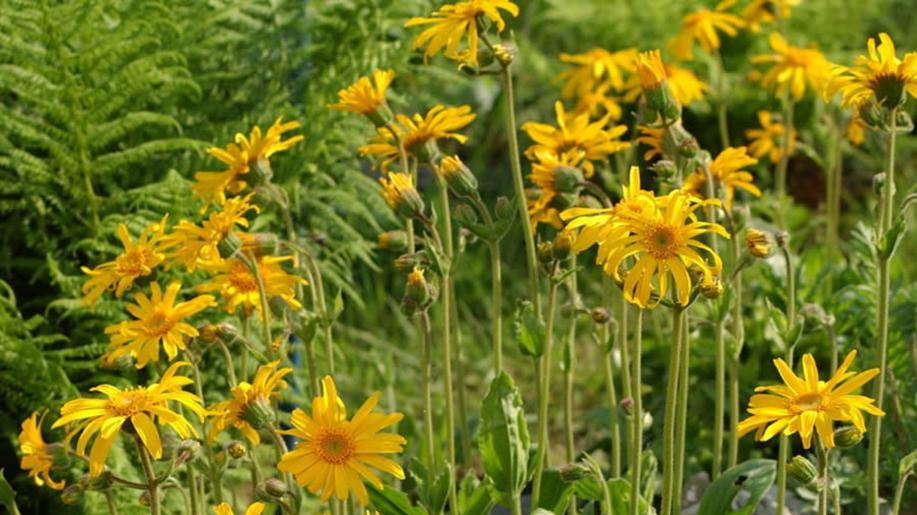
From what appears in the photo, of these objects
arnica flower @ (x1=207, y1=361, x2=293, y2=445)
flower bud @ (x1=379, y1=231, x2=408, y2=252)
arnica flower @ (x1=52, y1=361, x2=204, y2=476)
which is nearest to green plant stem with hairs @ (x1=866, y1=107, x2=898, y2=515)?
flower bud @ (x1=379, y1=231, x2=408, y2=252)

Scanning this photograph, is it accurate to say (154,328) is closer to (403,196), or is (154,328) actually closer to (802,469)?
(403,196)

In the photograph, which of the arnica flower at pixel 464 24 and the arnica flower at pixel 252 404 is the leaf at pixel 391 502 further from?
the arnica flower at pixel 464 24

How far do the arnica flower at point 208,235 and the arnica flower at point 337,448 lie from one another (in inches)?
12.6

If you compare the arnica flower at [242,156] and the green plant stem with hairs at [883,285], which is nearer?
the green plant stem with hairs at [883,285]

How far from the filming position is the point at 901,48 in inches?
197

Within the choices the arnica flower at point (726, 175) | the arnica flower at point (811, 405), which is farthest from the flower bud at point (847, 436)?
the arnica flower at point (726, 175)

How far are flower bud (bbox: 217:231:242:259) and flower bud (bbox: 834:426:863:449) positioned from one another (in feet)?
2.63

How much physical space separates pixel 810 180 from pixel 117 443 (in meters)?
2.66

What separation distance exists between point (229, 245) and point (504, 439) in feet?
1.46

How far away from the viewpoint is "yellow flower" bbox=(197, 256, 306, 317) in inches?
79.4

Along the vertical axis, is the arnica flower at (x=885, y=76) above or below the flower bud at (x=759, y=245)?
above

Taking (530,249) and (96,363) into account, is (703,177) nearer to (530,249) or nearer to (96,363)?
(530,249)

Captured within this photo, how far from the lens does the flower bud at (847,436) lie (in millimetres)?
1729

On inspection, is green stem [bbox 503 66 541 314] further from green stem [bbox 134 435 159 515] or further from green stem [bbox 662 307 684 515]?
green stem [bbox 134 435 159 515]
